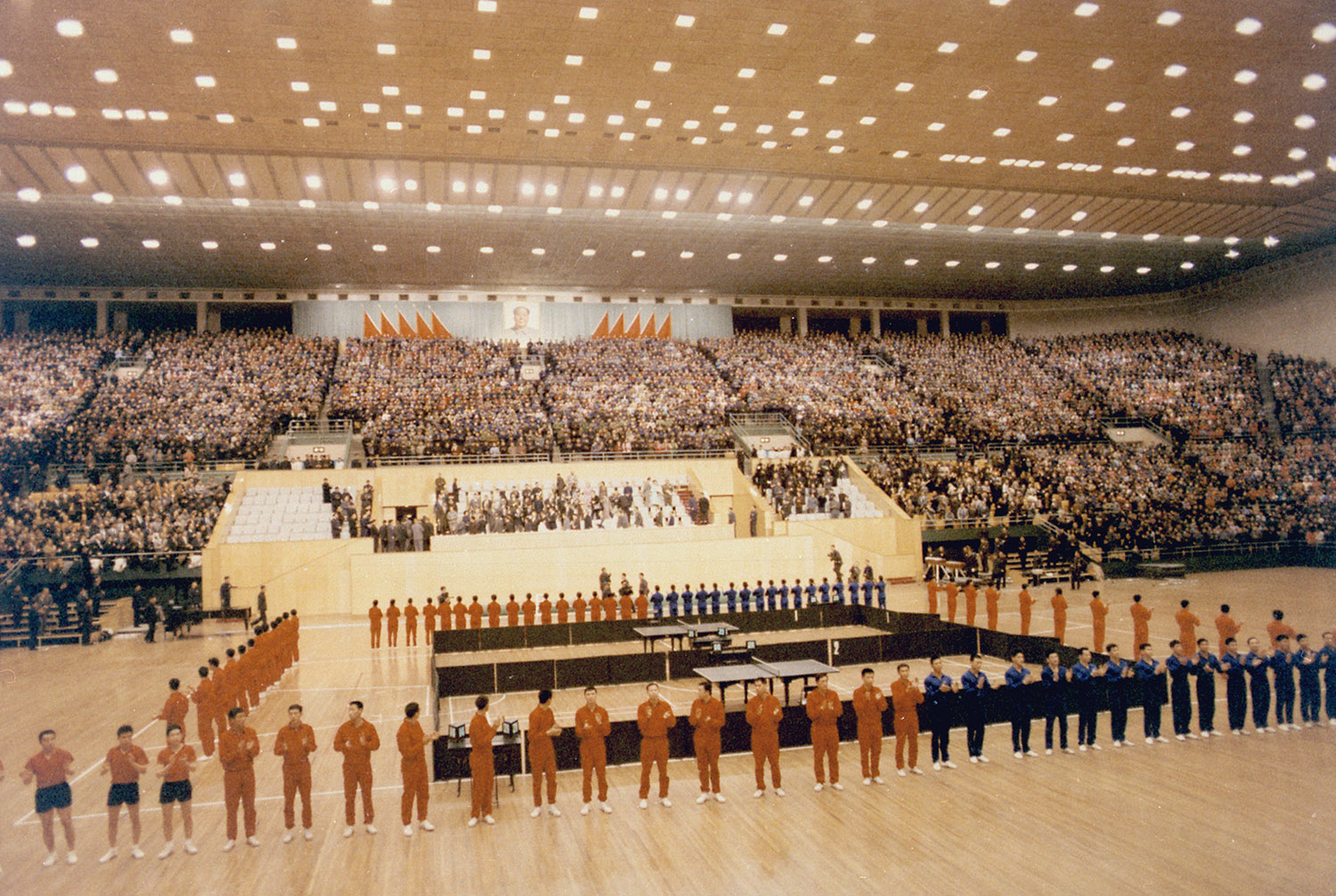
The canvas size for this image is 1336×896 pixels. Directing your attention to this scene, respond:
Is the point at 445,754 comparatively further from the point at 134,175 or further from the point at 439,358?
the point at 439,358

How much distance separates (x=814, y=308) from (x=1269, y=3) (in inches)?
1130

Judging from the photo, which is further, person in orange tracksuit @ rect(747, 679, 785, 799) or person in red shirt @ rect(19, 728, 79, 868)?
person in orange tracksuit @ rect(747, 679, 785, 799)

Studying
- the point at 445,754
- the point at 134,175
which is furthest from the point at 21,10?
the point at 445,754

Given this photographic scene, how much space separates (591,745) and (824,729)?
2626 millimetres

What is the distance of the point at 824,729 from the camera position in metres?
9.31

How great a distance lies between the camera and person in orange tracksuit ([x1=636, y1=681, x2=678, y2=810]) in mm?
8852

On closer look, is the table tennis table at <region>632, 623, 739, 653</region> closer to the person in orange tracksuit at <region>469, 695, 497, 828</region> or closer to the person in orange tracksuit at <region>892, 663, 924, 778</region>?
the person in orange tracksuit at <region>892, 663, 924, 778</region>

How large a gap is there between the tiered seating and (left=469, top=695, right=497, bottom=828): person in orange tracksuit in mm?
18059

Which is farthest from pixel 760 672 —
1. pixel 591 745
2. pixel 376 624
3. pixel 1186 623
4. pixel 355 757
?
pixel 376 624

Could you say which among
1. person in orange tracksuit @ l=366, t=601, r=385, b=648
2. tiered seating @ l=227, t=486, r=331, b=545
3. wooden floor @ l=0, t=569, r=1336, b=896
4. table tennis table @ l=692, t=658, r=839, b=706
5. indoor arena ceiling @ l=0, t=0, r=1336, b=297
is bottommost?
wooden floor @ l=0, t=569, r=1336, b=896

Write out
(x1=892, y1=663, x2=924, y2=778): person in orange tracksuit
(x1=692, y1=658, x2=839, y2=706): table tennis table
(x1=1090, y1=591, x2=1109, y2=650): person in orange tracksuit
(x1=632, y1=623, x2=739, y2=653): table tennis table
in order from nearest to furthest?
1. (x1=892, y1=663, x2=924, y2=778): person in orange tracksuit
2. (x1=692, y1=658, x2=839, y2=706): table tennis table
3. (x1=1090, y1=591, x2=1109, y2=650): person in orange tracksuit
4. (x1=632, y1=623, x2=739, y2=653): table tennis table

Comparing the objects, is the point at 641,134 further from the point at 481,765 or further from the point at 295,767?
the point at 295,767

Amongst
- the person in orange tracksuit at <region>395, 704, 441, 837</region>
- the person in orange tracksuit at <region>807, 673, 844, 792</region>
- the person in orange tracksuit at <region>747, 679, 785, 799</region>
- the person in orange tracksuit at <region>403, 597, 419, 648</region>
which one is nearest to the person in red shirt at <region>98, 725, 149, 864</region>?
the person in orange tracksuit at <region>395, 704, 441, 837</region>

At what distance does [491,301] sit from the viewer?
3841 centimetres
